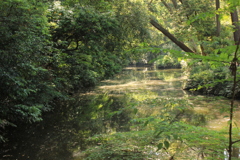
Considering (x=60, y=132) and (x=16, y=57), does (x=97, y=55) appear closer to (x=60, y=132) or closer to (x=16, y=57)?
(x=60, y=132)

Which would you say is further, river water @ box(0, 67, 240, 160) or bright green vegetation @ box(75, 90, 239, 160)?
river water @ box(0, 67, 240, 160)

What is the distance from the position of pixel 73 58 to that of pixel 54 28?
70.0 inches

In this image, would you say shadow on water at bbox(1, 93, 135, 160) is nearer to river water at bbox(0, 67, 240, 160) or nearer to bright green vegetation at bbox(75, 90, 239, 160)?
river water at bbox(0, 67, 240, 160)

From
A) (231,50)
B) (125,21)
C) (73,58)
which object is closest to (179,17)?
(125,21)

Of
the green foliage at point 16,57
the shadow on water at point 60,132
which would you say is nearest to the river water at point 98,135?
the shadow on water at point 60,132

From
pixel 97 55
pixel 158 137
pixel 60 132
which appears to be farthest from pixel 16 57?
pixel 97 55

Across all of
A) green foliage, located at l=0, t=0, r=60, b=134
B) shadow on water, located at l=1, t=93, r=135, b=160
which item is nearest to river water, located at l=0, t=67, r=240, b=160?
shadow on water, located at l=1, t=93, r=135, b=160

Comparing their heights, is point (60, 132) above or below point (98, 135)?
below

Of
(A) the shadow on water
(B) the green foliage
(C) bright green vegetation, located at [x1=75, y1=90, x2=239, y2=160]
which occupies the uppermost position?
(B) the green foliage

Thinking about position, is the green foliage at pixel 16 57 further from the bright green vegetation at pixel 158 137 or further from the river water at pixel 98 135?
the bright green vegetation at pixel 158 137

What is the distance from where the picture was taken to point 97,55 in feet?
41.7

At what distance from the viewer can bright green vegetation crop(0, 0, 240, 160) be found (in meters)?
2.55

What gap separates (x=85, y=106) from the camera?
13883 millimetres

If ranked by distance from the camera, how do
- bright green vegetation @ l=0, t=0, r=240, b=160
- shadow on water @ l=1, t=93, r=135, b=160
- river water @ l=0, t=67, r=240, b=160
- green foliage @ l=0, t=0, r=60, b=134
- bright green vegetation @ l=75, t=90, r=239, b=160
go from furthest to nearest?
shadow on water @ l=1, t=93, r=135, b=160 < green foliage @ l=0, t=0, r=60, b=134 < river water @ l=0, t=67, r=240, b=160 < bright green vegetation @ l=75, t=90, r=239, b=160 < bright green vegetation @ l=0, t=0, r=240, b=160
